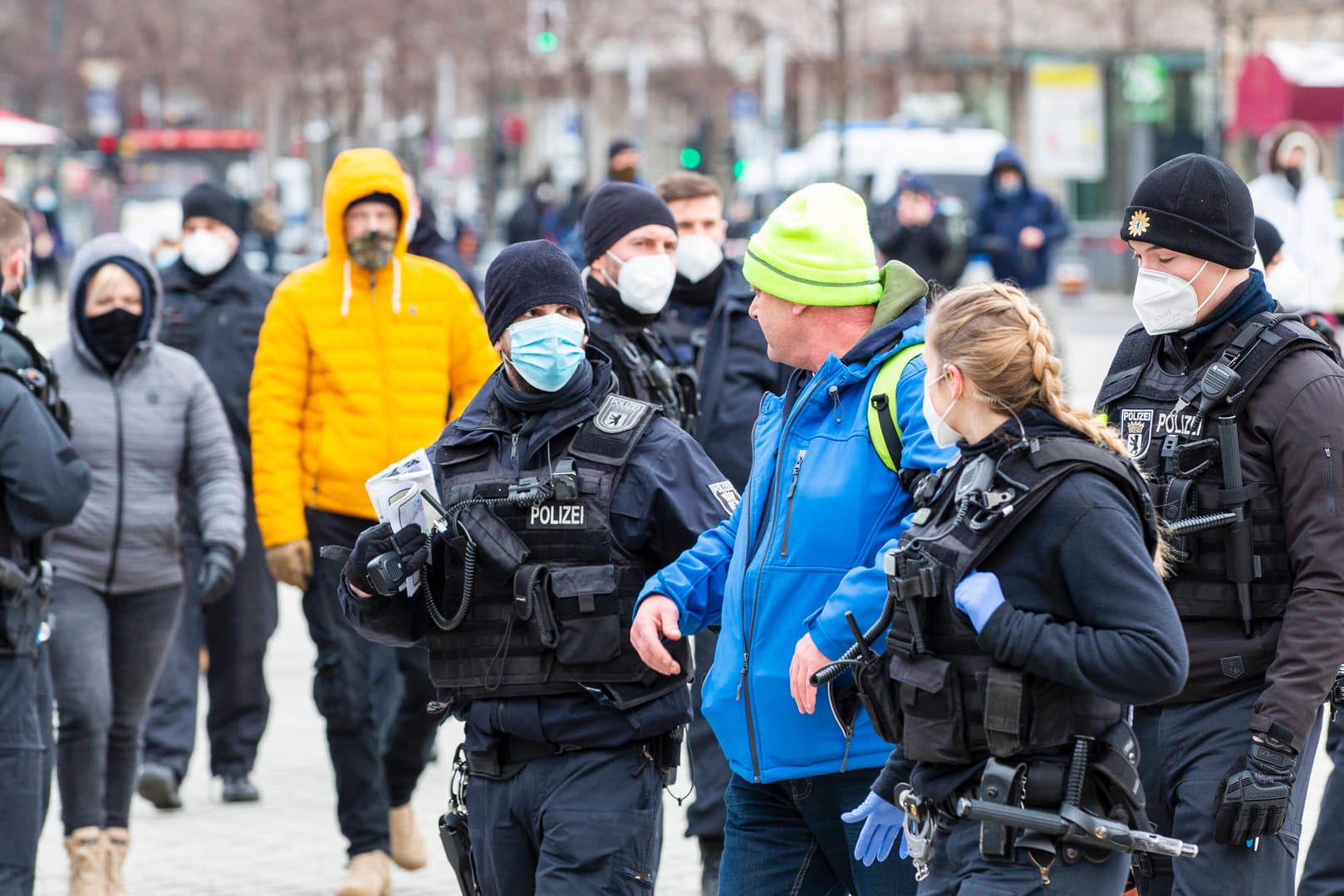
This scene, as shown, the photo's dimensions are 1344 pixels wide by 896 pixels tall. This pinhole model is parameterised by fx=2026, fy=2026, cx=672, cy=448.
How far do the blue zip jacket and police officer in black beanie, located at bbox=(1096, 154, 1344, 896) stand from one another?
27.2 inches

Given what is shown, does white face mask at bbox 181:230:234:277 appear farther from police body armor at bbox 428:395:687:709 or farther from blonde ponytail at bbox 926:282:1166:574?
blonde ponytail at bbox 926:282:1166:574

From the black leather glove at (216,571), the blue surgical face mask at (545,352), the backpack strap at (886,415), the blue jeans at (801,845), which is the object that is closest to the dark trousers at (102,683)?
the black leather glove at (216,571)

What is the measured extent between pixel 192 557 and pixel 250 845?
1.45 metres

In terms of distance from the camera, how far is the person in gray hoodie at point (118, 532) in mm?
6340

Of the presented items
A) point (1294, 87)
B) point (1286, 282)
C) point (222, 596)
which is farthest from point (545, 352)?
point (1294, 87)

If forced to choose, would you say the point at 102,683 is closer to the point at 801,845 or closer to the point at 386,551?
the point at 386,551

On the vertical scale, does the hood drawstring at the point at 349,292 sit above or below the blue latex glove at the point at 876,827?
above

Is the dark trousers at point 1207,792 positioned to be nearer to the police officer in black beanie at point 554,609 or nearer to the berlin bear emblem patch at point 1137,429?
the berlin bear emblem patch at point 1137,429

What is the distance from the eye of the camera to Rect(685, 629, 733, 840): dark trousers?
6.39 m

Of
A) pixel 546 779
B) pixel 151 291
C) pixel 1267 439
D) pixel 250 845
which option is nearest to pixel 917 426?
pixel 1267 439

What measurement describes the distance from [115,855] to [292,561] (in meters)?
1.10

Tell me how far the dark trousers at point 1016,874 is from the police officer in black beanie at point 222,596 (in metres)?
4.62

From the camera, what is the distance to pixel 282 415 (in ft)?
22.2

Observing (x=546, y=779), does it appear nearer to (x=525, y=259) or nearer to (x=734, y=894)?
(x=734, y=894)
